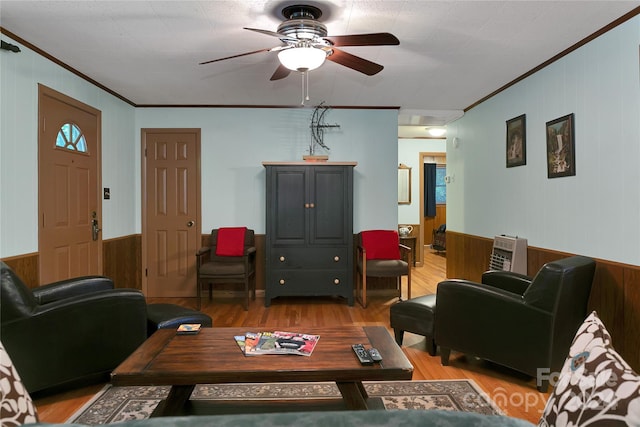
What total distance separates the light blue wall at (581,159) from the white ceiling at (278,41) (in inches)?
7.9

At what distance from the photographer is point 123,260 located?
4609mm

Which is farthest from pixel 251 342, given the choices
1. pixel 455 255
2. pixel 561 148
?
pixel 455 255

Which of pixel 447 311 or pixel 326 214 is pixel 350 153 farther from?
pixel 447 311

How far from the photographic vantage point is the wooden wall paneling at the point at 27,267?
291 centimetres

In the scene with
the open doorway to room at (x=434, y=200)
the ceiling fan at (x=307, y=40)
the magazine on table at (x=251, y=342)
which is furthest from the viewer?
the open doorway to room at (x=434, y=200)

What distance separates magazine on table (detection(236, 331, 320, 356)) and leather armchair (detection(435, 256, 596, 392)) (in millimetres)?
1098

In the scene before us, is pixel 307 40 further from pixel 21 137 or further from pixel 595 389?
pixel 595 389

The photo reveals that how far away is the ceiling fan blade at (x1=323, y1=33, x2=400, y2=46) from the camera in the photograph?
7.67ft

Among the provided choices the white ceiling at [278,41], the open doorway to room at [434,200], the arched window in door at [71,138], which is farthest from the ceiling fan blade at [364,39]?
the open doorway to room at [434,200]

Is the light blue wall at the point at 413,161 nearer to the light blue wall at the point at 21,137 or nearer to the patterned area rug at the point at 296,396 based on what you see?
the patterned area rug at the point at 296,396

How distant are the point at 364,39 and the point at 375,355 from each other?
1.83m

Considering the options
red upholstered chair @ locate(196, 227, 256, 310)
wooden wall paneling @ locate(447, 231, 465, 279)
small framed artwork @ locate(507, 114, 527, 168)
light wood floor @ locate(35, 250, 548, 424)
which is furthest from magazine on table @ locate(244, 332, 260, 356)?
wooden wall paneling @ locate(447, 231, 465, 279)

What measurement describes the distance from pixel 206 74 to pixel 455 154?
351 cm

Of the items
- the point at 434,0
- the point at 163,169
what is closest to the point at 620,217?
the point at 434,0
